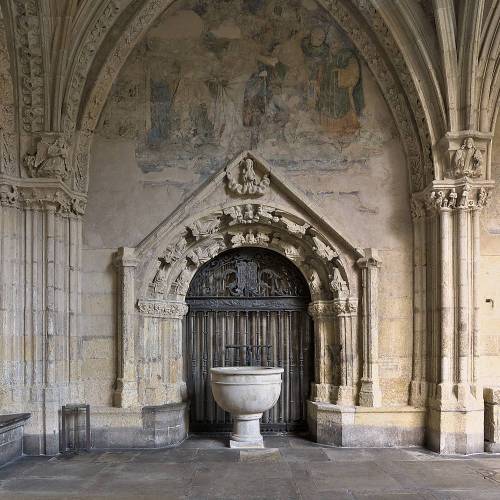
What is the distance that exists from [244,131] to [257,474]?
4.08m

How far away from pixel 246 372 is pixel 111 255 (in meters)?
2.20

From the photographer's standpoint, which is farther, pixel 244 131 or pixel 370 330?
pixel 244 131

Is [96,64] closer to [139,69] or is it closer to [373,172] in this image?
[139,69]

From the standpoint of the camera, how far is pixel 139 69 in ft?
25.7

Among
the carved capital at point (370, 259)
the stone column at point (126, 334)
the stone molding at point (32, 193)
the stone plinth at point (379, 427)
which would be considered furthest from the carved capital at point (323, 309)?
the stone molding at point (32, 193)

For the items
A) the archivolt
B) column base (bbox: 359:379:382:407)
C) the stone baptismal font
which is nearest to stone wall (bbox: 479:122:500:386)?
column base (bbox: 359:379:382:407)

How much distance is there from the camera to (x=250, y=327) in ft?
27.1

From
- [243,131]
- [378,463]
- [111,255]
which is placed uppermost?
[243,131]

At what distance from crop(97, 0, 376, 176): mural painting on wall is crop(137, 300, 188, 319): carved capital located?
1890 millimetres

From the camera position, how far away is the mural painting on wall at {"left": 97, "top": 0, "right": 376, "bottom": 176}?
7777mm

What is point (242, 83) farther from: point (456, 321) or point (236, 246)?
point (456, 321)

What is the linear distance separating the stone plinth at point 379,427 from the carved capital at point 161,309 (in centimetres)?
229

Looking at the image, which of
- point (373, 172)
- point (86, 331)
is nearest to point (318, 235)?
point (373, 172)

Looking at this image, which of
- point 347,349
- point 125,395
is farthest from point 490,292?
point 125,395
